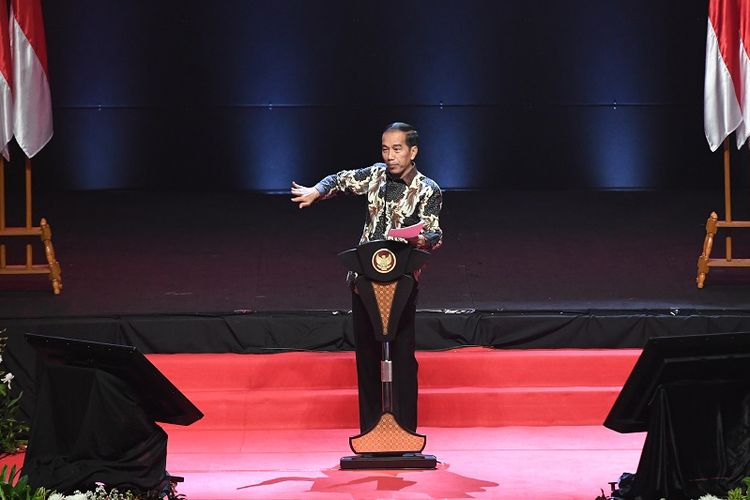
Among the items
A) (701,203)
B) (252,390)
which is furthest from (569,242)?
(252,390)

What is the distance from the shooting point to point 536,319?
752cm

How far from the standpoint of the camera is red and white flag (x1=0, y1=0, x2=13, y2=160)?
7.89 meters

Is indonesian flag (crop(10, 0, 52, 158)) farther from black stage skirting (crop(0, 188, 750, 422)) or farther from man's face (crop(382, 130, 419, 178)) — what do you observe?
man's face (crop(382, 130, 419, 178))

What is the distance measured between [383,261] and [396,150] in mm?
565

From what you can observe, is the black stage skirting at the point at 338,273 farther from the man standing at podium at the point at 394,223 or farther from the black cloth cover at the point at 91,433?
the black cloth cover at the point at 91,433

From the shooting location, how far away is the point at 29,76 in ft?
26.2

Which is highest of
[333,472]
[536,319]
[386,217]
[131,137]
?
[131,137]

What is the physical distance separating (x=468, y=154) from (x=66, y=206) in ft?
11.9

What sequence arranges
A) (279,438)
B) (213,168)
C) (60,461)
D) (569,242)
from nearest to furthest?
1. (60,461)
2. (279,438)
3. (569,242)
4. (213,168)

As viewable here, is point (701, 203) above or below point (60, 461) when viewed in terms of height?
above

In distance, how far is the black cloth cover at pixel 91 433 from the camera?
15.9ft

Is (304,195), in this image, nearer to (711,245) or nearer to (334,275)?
(334,275)

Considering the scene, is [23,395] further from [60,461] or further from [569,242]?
[569,242]

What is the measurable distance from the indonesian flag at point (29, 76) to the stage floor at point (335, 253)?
1082 mm
